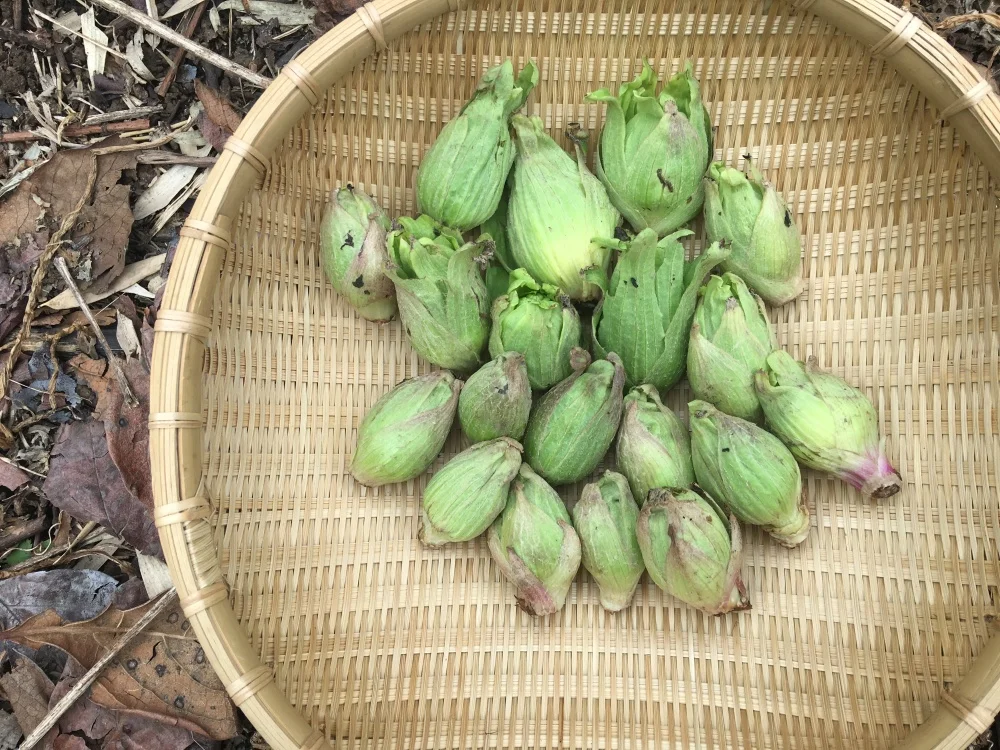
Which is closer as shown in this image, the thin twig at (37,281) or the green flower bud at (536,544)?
the green flower bud at (536,544)

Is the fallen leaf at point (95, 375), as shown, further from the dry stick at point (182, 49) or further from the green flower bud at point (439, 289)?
the green flower bud at point (439, 289)

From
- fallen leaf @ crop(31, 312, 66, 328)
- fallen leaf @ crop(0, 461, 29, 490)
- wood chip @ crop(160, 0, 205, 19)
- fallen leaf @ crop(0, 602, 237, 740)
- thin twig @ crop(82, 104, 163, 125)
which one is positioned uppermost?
wood chip @ crop(160, 0, 205, 19)

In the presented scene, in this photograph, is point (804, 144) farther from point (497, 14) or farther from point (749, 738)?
point (749, 738)

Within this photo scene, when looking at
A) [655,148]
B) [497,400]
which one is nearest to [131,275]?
[497,400]

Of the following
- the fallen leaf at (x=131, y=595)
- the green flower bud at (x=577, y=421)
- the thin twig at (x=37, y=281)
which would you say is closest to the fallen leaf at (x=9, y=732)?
the fallen leaf at (x=131, y=595)

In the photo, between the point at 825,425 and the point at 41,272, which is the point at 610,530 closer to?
the point at 825,425

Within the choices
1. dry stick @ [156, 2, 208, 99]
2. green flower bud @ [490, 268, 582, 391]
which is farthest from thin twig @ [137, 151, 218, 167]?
green flower bud @ [490, 268, 582, 391]

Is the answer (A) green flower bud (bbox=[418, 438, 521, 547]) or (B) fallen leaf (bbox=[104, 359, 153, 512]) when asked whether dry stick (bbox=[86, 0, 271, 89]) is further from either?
(A) green flower bud (bbox=[418, 438, 521, 547])
